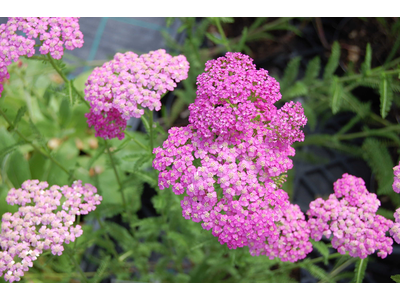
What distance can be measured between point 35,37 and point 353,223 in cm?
124

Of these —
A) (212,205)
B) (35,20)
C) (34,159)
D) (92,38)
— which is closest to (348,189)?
(212,205)

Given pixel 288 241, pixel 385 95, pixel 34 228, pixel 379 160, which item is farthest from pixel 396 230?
pixel 34 228

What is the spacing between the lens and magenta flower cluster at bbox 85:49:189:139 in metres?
1.13

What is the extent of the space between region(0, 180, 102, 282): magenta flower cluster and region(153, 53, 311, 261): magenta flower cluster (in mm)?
377

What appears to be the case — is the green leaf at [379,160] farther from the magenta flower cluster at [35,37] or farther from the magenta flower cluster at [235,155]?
the magenta flower cluster at [35,37]

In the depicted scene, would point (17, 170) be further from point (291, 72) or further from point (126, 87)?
point (291, 72)

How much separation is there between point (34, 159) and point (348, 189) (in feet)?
5.57

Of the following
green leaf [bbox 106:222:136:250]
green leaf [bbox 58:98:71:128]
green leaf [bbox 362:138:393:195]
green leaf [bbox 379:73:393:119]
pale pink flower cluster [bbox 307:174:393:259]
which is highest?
green leaf [bbox 379:73:393:119]

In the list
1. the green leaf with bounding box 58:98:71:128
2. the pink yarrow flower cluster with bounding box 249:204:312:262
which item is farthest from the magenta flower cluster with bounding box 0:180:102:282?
the green leaf with bounding box 58:98:71:128

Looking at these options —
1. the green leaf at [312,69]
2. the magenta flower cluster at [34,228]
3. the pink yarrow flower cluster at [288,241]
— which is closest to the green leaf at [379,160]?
the green leaf at [312,69]

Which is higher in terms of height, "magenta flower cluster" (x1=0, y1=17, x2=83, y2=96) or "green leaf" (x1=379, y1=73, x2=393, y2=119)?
"green leaf" (x1=379, y1=73, x2=393, y2=119)

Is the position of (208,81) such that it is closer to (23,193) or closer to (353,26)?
(23,193)

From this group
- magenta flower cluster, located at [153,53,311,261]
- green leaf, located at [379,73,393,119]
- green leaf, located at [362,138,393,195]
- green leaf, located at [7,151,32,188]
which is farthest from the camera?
green leaf, located at [362,138,393,195]

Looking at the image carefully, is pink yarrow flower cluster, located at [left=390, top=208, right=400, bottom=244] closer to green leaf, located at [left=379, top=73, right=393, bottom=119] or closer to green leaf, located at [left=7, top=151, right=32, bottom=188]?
green leaf, located at [left=379, top=73, right=393, bottom=119]
